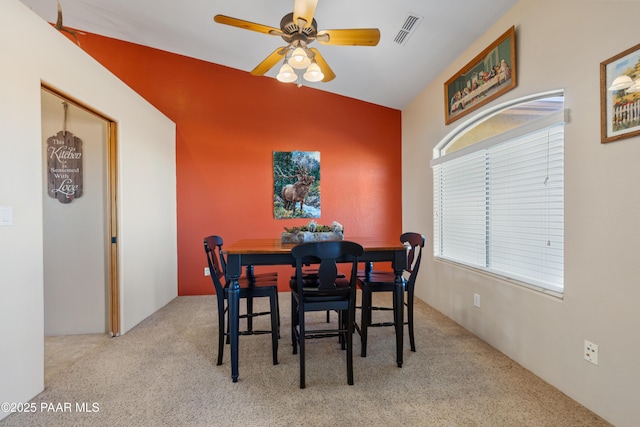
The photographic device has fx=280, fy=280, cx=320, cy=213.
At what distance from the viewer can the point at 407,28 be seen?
2572 mm

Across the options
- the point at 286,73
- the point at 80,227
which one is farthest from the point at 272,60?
the point at 80,227

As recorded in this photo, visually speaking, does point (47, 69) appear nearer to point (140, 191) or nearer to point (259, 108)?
point (140, 191)

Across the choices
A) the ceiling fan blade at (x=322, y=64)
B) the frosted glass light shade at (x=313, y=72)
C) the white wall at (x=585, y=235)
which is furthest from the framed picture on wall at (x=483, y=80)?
the frosted glass light shade at (x=313, y=72)

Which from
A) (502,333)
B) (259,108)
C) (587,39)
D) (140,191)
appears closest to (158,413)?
(140,191)

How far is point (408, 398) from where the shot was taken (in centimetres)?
172

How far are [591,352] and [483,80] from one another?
216 cm

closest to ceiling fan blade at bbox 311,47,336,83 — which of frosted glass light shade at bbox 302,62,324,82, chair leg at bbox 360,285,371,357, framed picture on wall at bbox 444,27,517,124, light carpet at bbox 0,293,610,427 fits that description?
frosted glass light shade at bbox 302,62,324,82

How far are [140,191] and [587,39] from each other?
385cm

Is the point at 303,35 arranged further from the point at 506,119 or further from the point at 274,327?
the point at 274,327

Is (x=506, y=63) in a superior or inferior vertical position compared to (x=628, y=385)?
superior

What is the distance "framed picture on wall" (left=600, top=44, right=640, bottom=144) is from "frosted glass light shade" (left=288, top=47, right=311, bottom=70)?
1724 mm

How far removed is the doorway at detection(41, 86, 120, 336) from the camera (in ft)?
8.80

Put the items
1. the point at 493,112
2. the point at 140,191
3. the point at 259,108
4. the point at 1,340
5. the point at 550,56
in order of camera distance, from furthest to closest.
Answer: the point at 259,108 → the point at 140,191 → the point at 493,112 → the point at 550,56 → the point at 1,340

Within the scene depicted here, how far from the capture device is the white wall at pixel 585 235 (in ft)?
4.68
